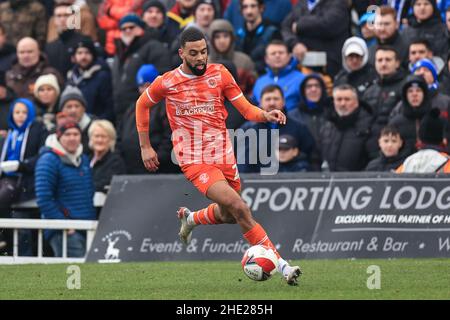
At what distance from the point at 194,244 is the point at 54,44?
643 centimetres

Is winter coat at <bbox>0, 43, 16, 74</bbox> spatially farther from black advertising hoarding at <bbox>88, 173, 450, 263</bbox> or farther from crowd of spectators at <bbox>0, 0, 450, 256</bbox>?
black advertising hoarding at <bbox>88, 173, 450, 263</bbox>

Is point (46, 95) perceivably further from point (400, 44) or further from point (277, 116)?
point (277, 116)

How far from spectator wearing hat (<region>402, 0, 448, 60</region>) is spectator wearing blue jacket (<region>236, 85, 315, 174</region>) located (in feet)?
7.85

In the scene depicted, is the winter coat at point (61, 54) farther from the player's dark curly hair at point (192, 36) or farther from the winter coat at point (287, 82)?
the player's dark curly hair at point (192, 36)

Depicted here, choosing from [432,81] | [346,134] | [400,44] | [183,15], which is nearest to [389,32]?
[400,44]

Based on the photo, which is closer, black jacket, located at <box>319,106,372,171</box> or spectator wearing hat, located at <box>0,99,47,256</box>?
black jacket, located at <box>319,106,372,171</box>

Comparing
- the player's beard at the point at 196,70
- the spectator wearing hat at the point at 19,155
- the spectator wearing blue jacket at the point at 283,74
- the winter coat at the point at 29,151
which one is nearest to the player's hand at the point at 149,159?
the player's beard at the point at 196,70

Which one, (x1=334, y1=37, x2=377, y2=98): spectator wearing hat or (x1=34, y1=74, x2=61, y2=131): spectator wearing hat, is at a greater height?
(x1=334, y1=37, x2=377, y2=98): spectator wearing hat

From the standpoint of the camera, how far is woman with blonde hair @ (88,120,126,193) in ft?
61.5

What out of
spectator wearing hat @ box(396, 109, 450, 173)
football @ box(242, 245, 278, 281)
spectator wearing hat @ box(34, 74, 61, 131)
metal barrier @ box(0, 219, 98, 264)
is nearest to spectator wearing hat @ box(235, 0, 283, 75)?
spectator wearing hat @ box(34, 74, 61, 131)

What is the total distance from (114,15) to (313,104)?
5.20 meters

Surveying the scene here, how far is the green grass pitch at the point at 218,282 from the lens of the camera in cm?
1177

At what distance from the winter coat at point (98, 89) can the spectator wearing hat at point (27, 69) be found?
0.46m

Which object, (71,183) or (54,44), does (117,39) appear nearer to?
(54,44)
